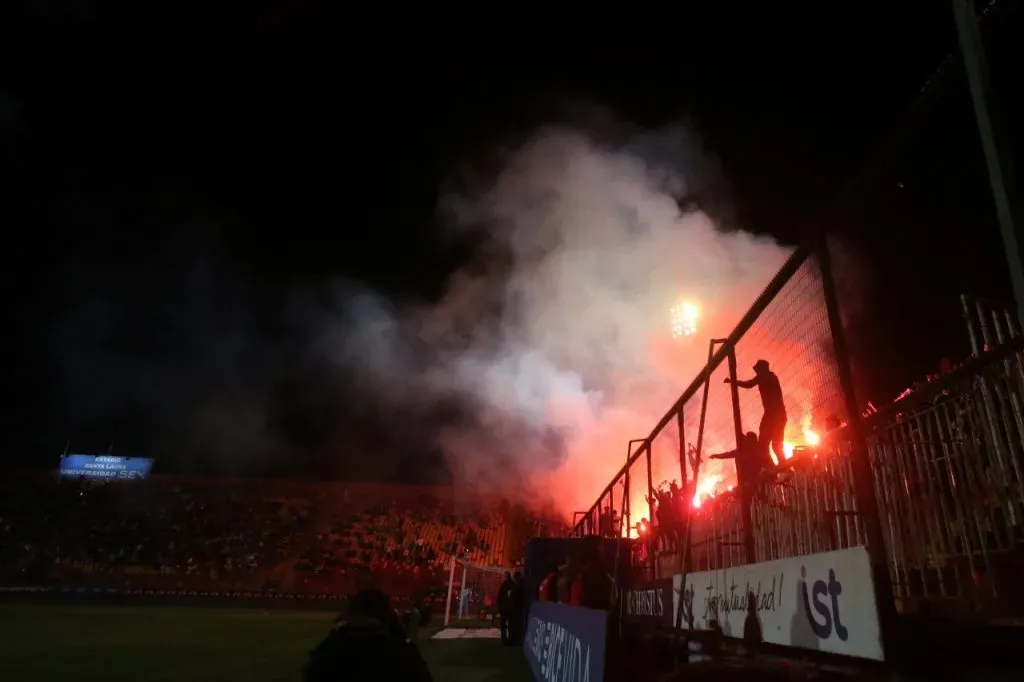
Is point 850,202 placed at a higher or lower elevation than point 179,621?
higher

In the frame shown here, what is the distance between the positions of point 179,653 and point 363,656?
9.38 m

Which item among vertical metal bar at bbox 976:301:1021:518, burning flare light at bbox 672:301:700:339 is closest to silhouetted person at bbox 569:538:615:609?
vertical metal bar at bbox 976:301:1021:518

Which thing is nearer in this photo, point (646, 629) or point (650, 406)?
point (646, 629)

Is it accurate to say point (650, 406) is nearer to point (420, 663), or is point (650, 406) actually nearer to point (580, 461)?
point (580, 461)

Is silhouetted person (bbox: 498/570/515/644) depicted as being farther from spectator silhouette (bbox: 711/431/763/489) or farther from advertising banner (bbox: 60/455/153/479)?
advertising banner (bbox: 60/455/153/479)

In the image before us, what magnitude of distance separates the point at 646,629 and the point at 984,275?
156 inches

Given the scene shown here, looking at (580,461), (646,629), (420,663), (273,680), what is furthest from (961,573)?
(580,461)

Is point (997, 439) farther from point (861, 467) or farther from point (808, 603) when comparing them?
point (808, 603)

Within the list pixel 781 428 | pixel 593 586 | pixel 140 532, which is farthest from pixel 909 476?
pixel 140 532

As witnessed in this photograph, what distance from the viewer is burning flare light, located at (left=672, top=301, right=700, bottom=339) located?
1923cm

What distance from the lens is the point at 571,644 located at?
4.38 meters

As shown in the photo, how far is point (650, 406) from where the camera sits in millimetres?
21328

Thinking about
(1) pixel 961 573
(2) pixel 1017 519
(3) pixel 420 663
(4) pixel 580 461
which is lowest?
(3) pixel 420 663

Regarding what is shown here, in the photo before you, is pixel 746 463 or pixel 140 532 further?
pixel 140 532
